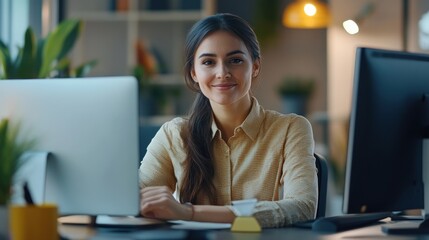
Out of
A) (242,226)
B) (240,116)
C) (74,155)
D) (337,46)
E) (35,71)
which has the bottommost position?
(242,226)

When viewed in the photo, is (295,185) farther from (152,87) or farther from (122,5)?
(122,5)

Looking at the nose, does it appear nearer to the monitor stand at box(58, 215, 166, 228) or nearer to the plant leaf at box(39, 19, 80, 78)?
the monitor stand at box(58, 215, 166, 228)

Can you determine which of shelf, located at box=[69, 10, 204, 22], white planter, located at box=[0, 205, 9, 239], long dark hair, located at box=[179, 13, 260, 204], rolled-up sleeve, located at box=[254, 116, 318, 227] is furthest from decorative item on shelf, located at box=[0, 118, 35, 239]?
shelf, located at box=[69, 10, 204, 22]

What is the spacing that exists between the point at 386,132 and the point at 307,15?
4741 mm

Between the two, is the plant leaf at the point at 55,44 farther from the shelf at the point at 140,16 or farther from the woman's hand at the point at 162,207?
the shelf at the point at 140,16

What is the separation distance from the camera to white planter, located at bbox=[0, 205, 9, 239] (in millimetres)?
1912

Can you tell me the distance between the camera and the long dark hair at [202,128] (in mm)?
2678

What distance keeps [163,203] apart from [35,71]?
1690 millimetres

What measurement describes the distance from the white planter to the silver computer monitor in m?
0.21

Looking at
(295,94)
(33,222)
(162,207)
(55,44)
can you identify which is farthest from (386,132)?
(295,94)

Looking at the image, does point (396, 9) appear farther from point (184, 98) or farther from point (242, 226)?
point (242, 226)

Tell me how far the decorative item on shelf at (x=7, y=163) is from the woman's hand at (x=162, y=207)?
0.46m

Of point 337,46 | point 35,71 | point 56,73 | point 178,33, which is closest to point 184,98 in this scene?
point 178,33

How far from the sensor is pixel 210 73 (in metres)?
2.68
